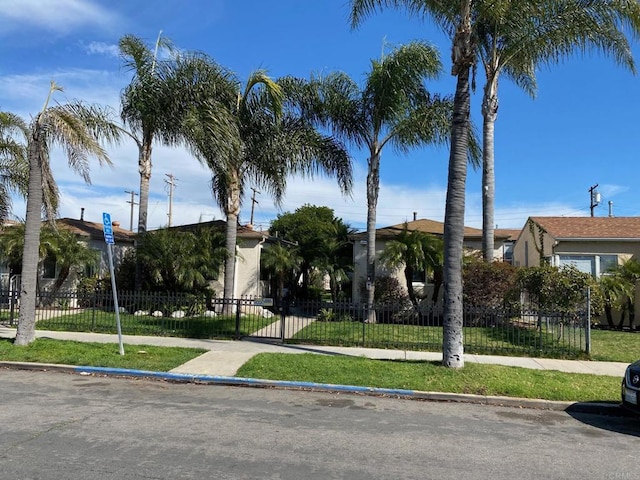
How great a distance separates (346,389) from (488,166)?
1321 centimetres

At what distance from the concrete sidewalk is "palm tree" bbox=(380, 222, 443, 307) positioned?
639 centimetres

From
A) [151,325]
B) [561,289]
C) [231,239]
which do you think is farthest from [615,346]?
[151,325]

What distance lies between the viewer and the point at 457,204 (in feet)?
33.1

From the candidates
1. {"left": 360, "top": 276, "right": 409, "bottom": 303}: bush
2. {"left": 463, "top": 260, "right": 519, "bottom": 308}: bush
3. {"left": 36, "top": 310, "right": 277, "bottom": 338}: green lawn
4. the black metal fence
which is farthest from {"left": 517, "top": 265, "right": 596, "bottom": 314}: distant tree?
{"left": 36, "top": 310, "right": 277, "bottom": 338}: green lawn

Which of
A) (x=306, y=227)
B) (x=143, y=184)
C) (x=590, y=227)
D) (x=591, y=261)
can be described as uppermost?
(x=306, y=227)

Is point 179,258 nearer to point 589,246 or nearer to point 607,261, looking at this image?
point 589,246

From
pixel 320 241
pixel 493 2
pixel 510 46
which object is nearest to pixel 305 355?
pixel 493 2

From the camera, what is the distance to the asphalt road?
4.89 meters

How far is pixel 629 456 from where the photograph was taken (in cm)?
569

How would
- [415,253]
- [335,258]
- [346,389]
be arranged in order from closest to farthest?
[346,389] < [415,253] < [335,258]

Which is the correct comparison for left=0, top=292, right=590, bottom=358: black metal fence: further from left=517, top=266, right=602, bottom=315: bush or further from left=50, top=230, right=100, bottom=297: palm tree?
left=50, top=230, right=100, bottom=297: palm tree

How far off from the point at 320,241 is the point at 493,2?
49.7ft

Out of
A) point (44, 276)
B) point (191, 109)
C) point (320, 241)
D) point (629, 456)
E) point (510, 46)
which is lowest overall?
point (629, 456)

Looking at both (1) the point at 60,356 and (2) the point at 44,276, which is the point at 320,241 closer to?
(2) the point at 44,276
